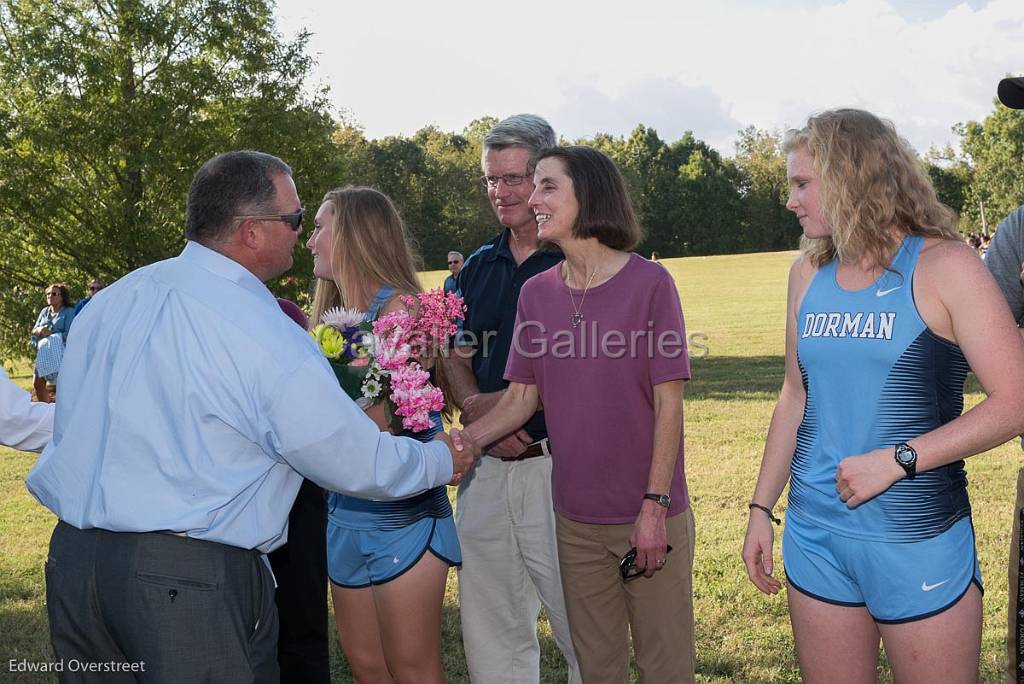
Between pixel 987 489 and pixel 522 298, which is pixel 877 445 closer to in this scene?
pixel 522 298

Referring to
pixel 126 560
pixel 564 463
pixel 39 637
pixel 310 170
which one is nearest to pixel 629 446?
pixel 564 463

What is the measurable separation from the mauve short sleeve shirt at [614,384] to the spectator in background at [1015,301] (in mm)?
1059

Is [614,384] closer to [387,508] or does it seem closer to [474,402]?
[474,402]

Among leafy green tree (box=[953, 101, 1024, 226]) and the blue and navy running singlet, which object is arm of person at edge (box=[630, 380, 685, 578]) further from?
leafy green tree (box=[953, 101, 1024, 226])

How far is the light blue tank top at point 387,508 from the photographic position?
11.8 ft

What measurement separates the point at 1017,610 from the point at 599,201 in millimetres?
1968

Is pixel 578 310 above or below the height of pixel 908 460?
above

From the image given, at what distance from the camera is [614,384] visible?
3465 millimetres

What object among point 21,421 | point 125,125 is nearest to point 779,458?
point 21,421

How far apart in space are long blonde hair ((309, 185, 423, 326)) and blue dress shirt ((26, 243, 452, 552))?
1.17 m

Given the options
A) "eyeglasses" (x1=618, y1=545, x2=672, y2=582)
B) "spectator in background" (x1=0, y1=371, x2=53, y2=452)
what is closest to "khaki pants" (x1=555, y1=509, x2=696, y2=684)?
"eyeglasses" (x1=618, y1=545, x2=672, y2=582)

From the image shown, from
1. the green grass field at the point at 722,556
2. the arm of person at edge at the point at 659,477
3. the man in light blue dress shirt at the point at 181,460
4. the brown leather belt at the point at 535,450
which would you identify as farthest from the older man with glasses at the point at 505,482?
the man in light blue dress shirt at the point at 181,460

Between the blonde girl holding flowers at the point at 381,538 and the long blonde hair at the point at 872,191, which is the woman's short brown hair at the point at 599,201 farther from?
the long blonde hair at the point at 872,191

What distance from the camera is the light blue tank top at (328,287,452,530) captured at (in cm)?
359
